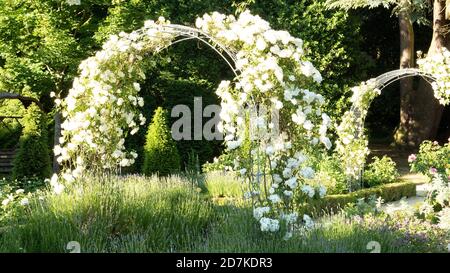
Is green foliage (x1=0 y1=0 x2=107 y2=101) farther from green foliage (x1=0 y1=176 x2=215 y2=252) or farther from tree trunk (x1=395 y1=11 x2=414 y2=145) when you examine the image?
tree trunk (x1=395 y1=11 x2=414 y2=145)

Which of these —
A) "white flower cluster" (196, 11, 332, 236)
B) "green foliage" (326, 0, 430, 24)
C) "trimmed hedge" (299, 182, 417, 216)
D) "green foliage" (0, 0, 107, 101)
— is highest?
"green foliage" (326, 0, 430, 24)

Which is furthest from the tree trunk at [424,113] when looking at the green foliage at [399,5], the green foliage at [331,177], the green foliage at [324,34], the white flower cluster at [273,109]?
the white flower cluster at [273,109]

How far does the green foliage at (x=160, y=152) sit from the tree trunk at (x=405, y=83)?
7.14 m

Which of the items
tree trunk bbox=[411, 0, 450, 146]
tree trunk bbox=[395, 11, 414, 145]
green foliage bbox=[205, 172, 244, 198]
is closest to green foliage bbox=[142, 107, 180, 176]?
green foliage bbox=[205, 172, 244, 198]

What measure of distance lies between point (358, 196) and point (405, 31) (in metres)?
7.26

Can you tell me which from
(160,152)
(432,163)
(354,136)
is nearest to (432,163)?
(432,163)

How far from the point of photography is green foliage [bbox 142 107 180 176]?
10.4m

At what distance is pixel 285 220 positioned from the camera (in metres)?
5.36

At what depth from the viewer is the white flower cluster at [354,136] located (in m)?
9.85

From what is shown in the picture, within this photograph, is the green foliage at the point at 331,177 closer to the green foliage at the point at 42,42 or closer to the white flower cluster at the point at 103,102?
the white flower cluster at the point at 103,102

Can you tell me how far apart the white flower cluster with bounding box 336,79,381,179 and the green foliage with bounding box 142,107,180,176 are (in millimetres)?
2774
